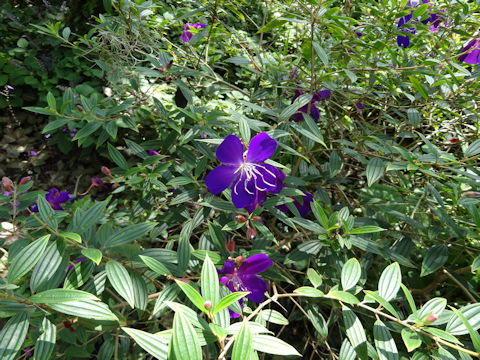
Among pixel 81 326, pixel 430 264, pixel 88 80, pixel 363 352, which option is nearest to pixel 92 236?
pixel 81 326

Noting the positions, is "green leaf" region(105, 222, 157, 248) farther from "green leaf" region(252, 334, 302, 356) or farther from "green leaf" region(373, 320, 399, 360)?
A: "green leaf" region(373, 320, 399, 360)

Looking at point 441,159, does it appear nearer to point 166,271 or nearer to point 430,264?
point 430,264

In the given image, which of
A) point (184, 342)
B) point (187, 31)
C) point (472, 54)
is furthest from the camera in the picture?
point (187, 31)

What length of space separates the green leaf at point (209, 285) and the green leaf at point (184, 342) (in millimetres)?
146

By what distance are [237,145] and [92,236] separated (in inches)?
17.5

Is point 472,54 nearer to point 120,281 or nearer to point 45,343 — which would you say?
point 120,281

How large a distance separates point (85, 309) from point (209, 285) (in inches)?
9.0

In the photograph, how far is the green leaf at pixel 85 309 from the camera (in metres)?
0.57

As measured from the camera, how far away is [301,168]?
1.30m

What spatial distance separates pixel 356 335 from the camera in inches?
29.2

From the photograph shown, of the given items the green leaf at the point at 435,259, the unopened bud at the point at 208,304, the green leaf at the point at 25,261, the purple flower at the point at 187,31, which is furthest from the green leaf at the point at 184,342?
the purple flower at the point at 187,31

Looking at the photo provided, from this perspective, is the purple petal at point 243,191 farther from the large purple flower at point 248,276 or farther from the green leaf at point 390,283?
the green leaf at point 390,283

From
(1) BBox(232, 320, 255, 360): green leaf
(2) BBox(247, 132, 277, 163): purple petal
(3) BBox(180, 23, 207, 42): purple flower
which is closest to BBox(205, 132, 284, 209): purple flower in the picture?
(2) BBox(247, 132, 277, 163): purple petal

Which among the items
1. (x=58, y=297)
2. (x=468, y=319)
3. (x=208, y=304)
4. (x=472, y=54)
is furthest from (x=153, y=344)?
(x=472, y=54)
